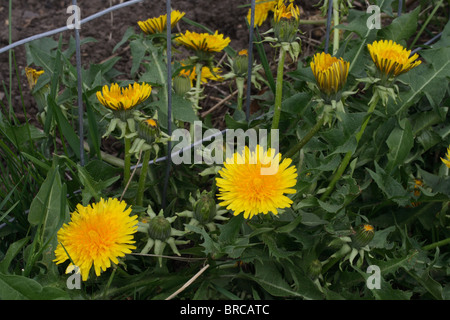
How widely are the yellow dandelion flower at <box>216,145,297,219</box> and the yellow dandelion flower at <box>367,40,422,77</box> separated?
0.38 metres

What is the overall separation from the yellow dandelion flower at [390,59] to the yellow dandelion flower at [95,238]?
2.48ft

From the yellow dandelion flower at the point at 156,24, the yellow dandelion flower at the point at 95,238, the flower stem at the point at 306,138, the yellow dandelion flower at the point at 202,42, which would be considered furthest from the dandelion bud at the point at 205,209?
the yellow dandelion flower at the point at 156,24

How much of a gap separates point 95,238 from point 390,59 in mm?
871

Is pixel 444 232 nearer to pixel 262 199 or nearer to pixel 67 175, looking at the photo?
pixel 262 199

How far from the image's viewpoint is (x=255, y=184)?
1268 mm

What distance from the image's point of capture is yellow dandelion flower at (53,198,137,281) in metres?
1.24

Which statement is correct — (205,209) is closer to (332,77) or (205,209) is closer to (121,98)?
(121,98)

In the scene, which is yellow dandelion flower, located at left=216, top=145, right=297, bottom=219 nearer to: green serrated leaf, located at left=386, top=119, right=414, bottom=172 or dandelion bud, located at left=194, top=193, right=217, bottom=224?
dandelion bud, located at left=194, top=193, right=217, bottom=224

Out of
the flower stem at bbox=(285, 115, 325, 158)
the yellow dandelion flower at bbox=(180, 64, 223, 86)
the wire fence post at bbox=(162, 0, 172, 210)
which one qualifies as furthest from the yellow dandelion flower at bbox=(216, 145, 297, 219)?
the yellow dandelion flower at bbox=(180, 64, 223, 86)

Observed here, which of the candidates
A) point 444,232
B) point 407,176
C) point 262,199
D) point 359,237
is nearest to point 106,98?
point 262,199

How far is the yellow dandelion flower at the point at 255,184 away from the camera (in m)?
1.26

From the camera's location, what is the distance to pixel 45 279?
1.35m

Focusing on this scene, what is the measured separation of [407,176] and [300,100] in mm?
391

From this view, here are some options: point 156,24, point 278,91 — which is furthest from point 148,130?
point 156,24
